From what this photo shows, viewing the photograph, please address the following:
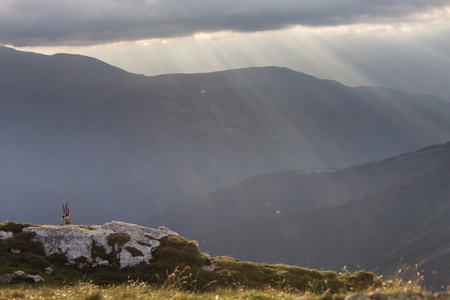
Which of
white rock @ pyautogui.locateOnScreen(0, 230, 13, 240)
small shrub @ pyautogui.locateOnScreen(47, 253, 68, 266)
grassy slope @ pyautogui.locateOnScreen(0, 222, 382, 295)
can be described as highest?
white rock @ pyautogui.locateOnScreen(0, 230, 13, 240)

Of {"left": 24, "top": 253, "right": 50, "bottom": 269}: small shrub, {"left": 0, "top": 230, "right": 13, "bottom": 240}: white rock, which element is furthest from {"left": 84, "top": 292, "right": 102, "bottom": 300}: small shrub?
{"left": 0, "top": 230, "right": 13, "bottom": 240}: white rock

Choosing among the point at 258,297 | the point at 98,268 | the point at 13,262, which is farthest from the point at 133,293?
the point at 13,262

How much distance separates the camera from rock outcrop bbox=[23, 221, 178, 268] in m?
18.4

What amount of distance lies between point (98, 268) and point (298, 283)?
9.39 meters

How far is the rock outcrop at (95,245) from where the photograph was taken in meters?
18.4

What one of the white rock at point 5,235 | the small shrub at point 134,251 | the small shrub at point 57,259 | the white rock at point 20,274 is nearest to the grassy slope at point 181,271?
the small shrub at point 57,259

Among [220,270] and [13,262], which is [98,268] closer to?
[13,262]

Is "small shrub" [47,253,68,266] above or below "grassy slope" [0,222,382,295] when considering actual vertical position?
above

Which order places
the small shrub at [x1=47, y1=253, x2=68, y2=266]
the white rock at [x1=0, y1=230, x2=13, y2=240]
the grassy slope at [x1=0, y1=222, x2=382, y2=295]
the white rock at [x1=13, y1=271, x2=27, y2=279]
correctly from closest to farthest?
the white rock at [x1=13, y1=271, x2=27, y2=279] → the grassy slope at [x1=0, y1=222, x2=382, y2=295] → the small shrub at [x1=47, y1=253, x2=68, y2=266] → the white rock at [x1=0, y1=230, x2=13, y2=240]

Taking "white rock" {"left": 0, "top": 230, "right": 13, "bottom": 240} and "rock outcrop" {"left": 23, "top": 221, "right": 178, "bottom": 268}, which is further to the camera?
"white rock" {"left": 0, "top": 230, "right": 13, "bottom": 240}

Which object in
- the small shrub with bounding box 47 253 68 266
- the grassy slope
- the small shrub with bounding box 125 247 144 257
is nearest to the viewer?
the grassy slope

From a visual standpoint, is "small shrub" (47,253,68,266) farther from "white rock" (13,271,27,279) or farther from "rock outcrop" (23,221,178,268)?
"white rock" (13,271,27,279)

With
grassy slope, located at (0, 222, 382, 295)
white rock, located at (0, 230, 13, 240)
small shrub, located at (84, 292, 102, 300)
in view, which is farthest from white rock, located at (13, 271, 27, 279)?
small shrub, located at (84, 292, 102, 300)

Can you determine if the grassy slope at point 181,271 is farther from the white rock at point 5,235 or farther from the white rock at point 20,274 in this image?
the white rock at point 20,274
